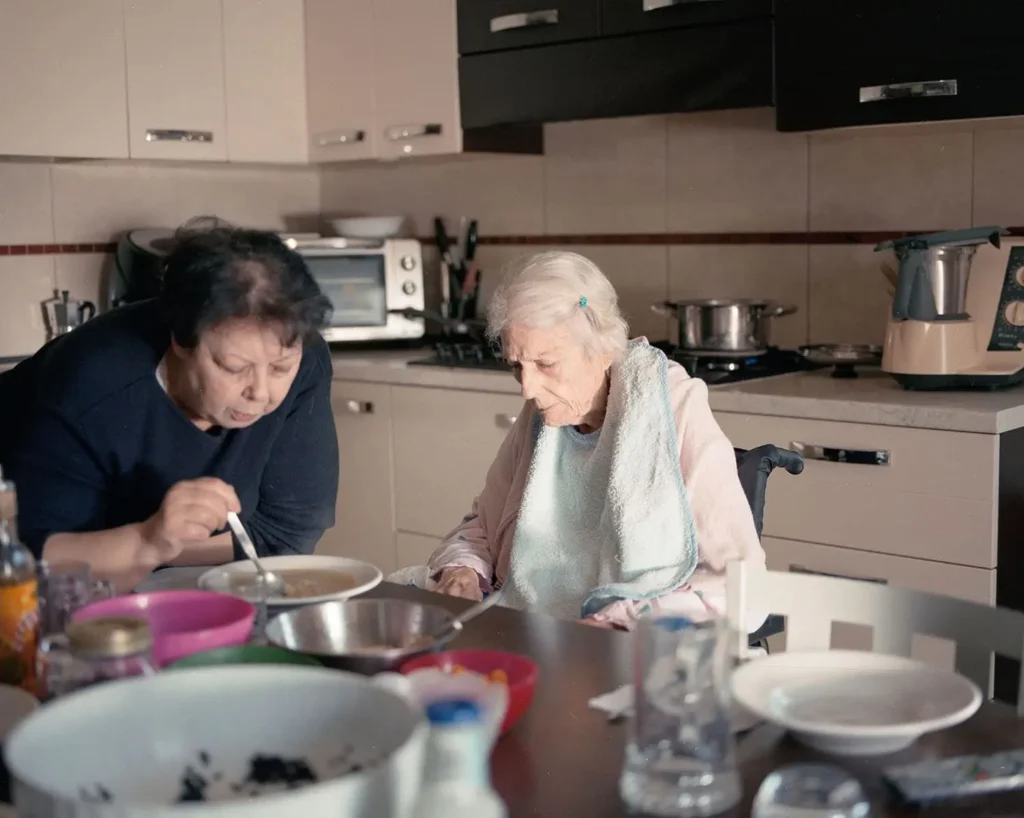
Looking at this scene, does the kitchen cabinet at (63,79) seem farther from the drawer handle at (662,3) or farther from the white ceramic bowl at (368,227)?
the drawer handle at (662,3)

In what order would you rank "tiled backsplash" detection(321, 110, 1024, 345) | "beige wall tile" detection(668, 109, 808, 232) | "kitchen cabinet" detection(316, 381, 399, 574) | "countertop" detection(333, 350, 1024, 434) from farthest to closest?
"kitchen cabinet" detection(316, 381, 399, 574)
"beige wall tile" detection(668, 109, 808, 232)
"tiled backsplash" detection(321, 110, 1024, 345)
"countertop" detection(333, 350, 1024, 434)

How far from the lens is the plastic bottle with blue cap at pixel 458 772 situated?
2.97 ft

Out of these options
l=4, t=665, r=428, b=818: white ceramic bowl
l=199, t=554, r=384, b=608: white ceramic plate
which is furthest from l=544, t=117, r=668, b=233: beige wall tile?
→ l=4, t=665, r=428, b=818: white ceramic bowl

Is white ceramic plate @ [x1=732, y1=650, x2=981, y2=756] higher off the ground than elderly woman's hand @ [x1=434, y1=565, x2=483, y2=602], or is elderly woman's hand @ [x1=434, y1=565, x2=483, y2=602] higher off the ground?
white ceramic plate @ [x1=732, y1=650, x2=981, y2=756]

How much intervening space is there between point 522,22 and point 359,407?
103 centimetres

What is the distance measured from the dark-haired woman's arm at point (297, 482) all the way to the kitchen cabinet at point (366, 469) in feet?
4.43

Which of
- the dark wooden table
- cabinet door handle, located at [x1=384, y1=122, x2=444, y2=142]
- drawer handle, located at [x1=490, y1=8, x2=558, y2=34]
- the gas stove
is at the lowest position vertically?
the dark wooden table

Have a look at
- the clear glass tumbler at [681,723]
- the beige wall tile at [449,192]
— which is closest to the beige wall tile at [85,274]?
the beige wall tile at [449,192]

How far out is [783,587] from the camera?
156 cm

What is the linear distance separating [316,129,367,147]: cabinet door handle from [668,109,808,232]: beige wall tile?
886 millimetres

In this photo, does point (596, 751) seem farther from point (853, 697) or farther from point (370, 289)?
point (370, 289)

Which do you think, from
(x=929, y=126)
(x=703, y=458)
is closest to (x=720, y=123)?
(x=929, y=126)

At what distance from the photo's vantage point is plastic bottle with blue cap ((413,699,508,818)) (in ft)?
2.97

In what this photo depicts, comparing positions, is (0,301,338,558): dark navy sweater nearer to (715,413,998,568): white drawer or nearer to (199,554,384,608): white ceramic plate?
(199,554,384,608): white ceramic plate
